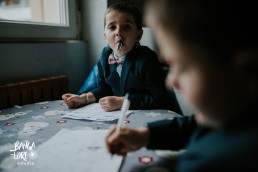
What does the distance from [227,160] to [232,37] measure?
16 centimetres

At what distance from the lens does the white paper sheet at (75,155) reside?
1.60 feet

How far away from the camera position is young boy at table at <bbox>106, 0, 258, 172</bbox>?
1.00ft

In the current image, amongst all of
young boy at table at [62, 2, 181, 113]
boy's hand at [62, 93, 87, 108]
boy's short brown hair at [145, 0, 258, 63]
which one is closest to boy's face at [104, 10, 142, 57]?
young boy at table at [62, 2, 181, 113]

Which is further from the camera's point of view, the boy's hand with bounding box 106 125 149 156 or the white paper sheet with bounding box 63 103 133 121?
the white paper sheet with bounding box 63 103 133 121

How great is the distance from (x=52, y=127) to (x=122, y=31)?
567 millimetres

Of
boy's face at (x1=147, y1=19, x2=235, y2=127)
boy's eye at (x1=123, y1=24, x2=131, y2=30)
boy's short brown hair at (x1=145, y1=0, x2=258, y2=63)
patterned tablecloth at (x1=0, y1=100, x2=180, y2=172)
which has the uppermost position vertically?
boy's eye at (x1=123, y1=24, x2=131, y2=30)

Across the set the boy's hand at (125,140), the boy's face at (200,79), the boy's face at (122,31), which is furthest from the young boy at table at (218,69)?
the boy's face at (122,31)

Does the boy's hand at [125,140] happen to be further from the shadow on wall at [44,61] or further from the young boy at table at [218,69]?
the shadow on wall at [44,61]

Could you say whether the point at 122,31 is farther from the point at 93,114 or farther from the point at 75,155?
the point at 75,155

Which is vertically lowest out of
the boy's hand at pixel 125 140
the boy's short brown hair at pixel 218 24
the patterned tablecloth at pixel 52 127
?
the patterned tablecloth at pixel 52 127

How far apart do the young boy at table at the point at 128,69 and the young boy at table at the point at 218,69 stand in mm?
605

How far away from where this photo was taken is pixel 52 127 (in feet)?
2.45

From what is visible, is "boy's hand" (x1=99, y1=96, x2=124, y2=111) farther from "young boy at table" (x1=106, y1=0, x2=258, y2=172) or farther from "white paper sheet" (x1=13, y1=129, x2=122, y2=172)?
"young boy at table" (x1=106, y1=0, x2=258, y2=172)

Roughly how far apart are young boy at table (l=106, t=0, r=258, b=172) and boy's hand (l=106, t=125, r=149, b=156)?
0.45 ft
